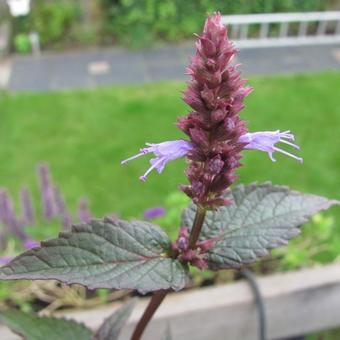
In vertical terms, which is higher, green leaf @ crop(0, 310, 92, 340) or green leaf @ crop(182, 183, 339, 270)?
green leaf @ crop(182, 183, 339, 270)

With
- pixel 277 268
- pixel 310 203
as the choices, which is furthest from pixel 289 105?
pixel 310 203

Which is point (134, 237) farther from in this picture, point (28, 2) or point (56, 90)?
point (28, 2)

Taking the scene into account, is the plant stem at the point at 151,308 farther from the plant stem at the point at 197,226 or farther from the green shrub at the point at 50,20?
the green shrub at the point at 50,20

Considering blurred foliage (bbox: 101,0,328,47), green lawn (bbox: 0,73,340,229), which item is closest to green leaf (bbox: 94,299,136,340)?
green lawn (bbox: 0,73,340,229)

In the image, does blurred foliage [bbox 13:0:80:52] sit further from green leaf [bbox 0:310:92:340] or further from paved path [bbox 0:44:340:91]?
green leaf [bbox 0:310:92:340]

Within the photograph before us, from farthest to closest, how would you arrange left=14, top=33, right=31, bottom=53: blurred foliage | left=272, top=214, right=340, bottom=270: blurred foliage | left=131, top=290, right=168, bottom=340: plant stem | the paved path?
left=14, top=33, right=31, bottom=53: blurred foliage → the paved path → left=272, top=214, right=340, bottom=270: blurred foliage → left=131, top=290, right=168, bottom=340: plant stem
